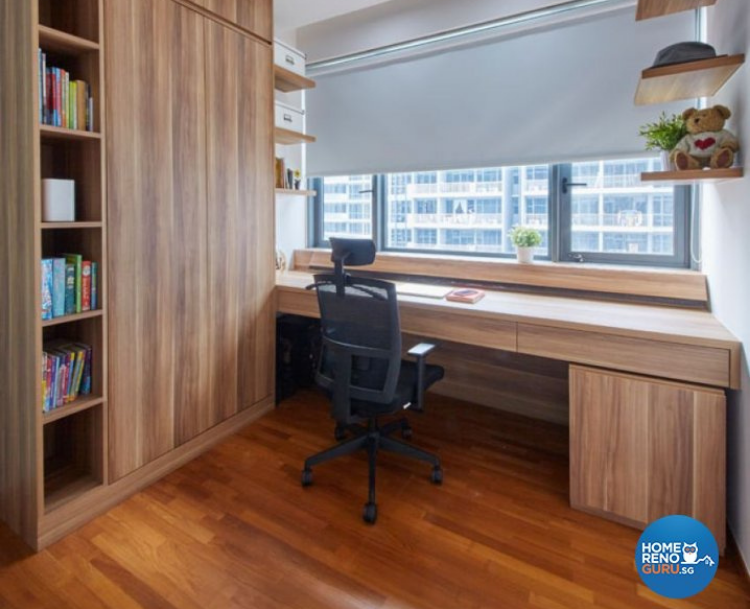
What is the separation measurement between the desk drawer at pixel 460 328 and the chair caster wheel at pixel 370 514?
87cm

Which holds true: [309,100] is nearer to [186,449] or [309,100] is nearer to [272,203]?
[272,203]

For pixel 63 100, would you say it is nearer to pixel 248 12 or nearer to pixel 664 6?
pixel 248 12

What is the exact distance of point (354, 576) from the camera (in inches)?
64.0

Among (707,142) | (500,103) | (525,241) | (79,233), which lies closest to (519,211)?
(525,241)

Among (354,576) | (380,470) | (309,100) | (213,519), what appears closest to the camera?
(354,576)

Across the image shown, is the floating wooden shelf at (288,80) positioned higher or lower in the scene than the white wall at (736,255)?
higher

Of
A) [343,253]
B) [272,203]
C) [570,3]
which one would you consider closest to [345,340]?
[343,253]

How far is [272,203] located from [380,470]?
1.65 metres

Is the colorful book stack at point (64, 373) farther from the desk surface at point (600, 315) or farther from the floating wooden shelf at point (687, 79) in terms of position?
the floating wooden shelf at point (687, 79)

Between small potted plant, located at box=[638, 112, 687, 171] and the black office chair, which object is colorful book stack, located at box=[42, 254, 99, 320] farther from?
small potted plant, located at box=[638, 112, 687, 171]

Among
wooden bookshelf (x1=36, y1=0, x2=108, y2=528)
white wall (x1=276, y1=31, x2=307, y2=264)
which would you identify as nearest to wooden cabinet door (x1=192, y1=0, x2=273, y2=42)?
wooden bookshelf (x1=36, y1=0, x2=108, y2=528)

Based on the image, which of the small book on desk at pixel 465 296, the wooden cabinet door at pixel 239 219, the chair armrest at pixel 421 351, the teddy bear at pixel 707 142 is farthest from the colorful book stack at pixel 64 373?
the teddy bear at pixel 707 142

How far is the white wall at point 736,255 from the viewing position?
62.7 inches

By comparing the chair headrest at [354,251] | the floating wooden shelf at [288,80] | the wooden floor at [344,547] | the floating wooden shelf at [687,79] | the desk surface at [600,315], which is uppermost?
the floating wooden shelf at [288,80]
